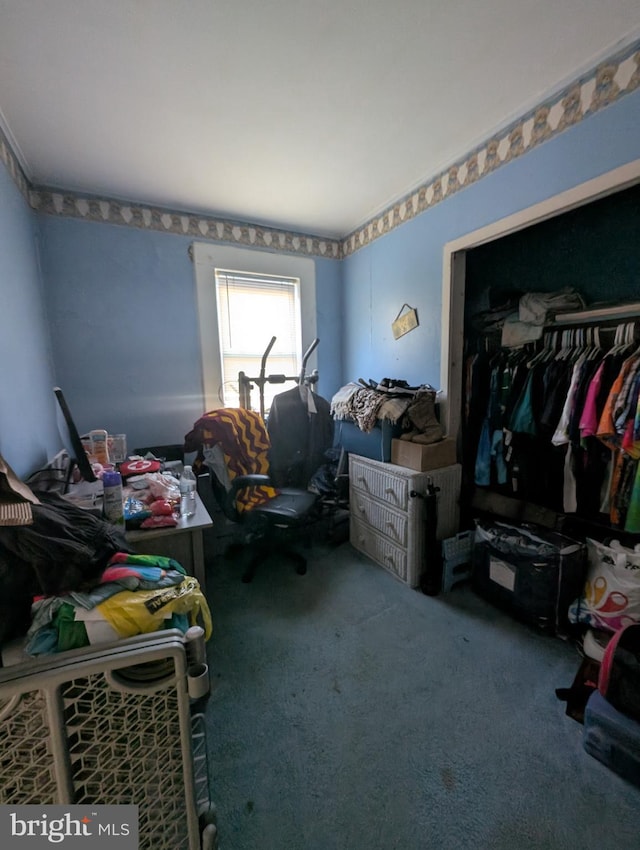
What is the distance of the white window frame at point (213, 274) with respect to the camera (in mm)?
2662

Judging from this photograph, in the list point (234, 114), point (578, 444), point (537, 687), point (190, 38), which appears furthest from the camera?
point (578, 444)

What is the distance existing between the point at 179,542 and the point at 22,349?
1.29 m

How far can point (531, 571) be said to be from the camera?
176 cm

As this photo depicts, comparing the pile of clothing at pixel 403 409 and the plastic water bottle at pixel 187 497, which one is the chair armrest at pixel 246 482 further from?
the pile of clothing at pixel 403 409

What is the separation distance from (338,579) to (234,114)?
2645 millimetres

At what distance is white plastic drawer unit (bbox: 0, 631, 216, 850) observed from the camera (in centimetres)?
66

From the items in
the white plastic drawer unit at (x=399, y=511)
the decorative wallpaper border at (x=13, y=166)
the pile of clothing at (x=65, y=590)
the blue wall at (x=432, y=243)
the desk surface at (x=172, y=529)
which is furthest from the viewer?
the white plastic drawer unit at (x=399, y=511)

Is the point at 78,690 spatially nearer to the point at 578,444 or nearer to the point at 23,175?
the point at 578,444

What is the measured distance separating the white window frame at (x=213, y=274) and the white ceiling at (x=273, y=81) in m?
0.53

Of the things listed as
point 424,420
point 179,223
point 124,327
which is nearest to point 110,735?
point 424,420

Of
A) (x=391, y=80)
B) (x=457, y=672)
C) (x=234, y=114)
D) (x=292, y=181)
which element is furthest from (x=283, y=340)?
(x=457, y=672)

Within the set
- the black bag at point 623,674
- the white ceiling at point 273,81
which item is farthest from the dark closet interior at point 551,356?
the white ceiling at point 273,81

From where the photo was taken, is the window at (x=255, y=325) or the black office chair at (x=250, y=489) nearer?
the black office chair at (x=250, y=489)

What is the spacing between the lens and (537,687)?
4.76ft
